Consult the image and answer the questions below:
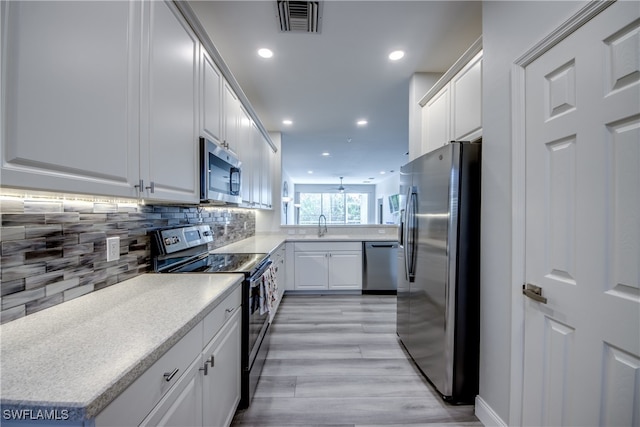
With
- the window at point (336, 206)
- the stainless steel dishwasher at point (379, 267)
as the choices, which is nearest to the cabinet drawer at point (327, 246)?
the stainless steel dishwasher at point (379, 267)

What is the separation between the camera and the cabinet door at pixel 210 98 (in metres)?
1.75

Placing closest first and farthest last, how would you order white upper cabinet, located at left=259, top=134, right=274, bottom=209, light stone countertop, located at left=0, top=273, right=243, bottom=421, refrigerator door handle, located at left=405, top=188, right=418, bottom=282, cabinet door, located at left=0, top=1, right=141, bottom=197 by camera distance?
light stone countertop, located at left=0, top=273, right=243, bottom=421 → cabinet door, located at left=0, top=1, right=141, bottom=197 → refrigerator door handle, located at left=405, top=188, right=418, bottom=282 → white upper cabinet, located at left=259, top=134, right=274, bottom=209

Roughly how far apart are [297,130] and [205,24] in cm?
255

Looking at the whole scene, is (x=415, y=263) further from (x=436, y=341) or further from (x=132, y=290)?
(x=132, y=290)

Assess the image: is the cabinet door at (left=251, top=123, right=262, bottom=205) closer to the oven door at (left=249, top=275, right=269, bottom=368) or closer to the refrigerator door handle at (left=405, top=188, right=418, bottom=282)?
the oven door at (left=249, top=275, right=269, bottom=368)

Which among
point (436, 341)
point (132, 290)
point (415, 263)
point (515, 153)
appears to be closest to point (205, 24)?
point (132, 290)

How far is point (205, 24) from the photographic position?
2.03 metres

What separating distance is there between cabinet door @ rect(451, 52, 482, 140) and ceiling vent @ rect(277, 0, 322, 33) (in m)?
1.19

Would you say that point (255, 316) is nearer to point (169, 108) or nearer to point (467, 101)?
point (169, 108)

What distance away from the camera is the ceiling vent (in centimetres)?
178

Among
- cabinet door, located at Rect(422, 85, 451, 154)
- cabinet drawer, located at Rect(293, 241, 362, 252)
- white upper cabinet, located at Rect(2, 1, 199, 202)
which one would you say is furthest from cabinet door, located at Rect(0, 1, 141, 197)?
cabinet drawer, located at Rect(293, 241, 362, 252)

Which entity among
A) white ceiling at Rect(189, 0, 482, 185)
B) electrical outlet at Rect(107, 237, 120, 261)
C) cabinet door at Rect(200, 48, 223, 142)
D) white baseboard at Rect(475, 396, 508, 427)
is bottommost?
white baseboard at Rect(475, 396, 508, 427)

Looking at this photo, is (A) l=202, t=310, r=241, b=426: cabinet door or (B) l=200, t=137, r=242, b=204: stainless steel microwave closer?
(A) l=202, t=310, r=241, b=426: cabinet door

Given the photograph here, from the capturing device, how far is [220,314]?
1.29 metres
